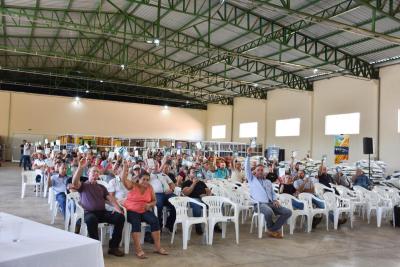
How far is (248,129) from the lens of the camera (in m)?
22.3

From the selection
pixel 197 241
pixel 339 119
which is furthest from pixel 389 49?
pixel 197 241

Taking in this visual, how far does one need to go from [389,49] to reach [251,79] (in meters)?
7.54

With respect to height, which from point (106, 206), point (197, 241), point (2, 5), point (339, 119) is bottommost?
point (197, 241)

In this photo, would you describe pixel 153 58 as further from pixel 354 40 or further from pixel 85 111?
pixel 354 40

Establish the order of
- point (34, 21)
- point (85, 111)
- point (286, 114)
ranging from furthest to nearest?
point (85, 111)
point (286, 114)
point (34, 21)

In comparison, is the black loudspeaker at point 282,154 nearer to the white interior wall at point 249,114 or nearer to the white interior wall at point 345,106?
the white interior wall at point 345,106

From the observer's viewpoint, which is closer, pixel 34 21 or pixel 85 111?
pixel 34 21

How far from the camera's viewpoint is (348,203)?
7.40m

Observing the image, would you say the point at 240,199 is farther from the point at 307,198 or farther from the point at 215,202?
the point at 215,202

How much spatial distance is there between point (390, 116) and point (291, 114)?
5428 mm

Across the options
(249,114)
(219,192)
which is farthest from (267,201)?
(249,114)

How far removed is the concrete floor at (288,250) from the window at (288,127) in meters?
11.5

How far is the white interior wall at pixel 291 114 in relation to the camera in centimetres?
1777

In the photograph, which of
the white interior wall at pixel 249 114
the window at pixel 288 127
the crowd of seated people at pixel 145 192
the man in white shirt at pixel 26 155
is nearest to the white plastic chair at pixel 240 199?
the crowd of seated people at pixel 145 192
